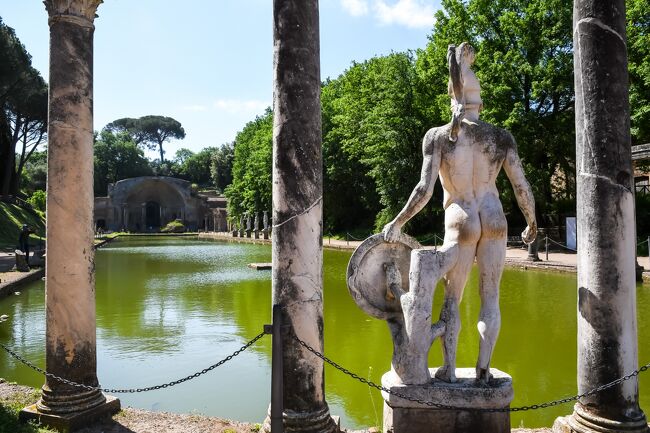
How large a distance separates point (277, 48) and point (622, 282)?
3.27m

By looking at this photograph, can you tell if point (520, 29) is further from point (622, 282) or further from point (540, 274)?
point (622, 282)

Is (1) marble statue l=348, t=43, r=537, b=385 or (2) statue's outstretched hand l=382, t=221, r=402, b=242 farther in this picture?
(2) statue's outstretched hand l=382, t=221, r=402, b=242

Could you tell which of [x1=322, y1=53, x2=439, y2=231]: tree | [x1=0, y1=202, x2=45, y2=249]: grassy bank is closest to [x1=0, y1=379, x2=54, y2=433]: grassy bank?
[x1=322, y1=53, x2=439, y2=231]: tree

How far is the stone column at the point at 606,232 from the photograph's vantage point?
4.36 metres

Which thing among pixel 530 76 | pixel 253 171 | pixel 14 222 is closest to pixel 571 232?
pixel 530 76

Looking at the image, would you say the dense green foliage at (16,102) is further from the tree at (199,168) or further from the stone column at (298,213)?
the tree at (199,168)

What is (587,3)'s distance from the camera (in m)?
4.51

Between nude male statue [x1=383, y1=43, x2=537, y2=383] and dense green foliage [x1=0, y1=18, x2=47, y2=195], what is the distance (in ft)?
124

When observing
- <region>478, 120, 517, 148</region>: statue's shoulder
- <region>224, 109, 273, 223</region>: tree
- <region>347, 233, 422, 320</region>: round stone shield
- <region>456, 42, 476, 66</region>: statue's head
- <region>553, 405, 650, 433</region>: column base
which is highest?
<region>224, 109, 273, 223</region>: tree

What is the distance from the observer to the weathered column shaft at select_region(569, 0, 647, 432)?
171 inches

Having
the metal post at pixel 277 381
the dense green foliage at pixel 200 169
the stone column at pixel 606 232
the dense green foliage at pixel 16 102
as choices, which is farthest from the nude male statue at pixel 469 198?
the dense green foliage at pixel 200 169

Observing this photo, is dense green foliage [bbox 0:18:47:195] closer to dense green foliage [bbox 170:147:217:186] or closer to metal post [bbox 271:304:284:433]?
metal post [bbox 271:304:284:433]

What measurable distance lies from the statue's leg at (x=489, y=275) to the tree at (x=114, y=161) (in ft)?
278

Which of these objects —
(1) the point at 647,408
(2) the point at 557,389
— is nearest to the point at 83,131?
(2) the point at 557,389
